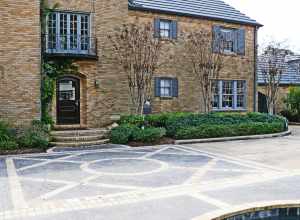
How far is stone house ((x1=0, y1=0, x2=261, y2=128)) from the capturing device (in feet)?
42.8

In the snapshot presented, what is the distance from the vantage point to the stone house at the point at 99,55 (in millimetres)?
13039

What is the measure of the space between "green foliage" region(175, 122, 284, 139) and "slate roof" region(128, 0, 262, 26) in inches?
267

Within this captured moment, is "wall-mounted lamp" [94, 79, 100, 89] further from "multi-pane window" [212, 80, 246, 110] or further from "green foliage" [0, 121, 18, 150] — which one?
"multi-pane window" [212, 80, 246, 110]

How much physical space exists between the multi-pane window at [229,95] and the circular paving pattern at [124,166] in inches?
413

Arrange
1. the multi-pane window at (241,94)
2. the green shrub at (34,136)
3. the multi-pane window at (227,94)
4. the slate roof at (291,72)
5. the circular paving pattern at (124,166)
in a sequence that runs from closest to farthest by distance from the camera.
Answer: the circular paving pattern at (124,166) < the green shrub at (34,136) < the multi-pane window at (227,94) < the multi-pane window at (241,94) < the slate roof at (291,72)

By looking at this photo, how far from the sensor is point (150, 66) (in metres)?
16.4

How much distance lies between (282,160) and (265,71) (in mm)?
12051

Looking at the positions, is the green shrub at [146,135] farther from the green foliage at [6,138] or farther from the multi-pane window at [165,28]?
the multi-pane window at [165,28]

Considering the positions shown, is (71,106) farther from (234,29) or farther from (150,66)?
(234,29)

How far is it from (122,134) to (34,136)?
3341mm

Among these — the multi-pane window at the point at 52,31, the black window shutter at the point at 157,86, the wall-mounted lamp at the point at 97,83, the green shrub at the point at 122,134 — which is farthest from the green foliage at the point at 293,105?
the multi-pane window at the point at 52,31

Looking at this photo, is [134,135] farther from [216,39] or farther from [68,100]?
[216,39]

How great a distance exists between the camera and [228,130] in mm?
15625

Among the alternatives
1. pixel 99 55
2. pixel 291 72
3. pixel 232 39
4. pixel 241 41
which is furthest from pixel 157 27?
pixel 291 72
